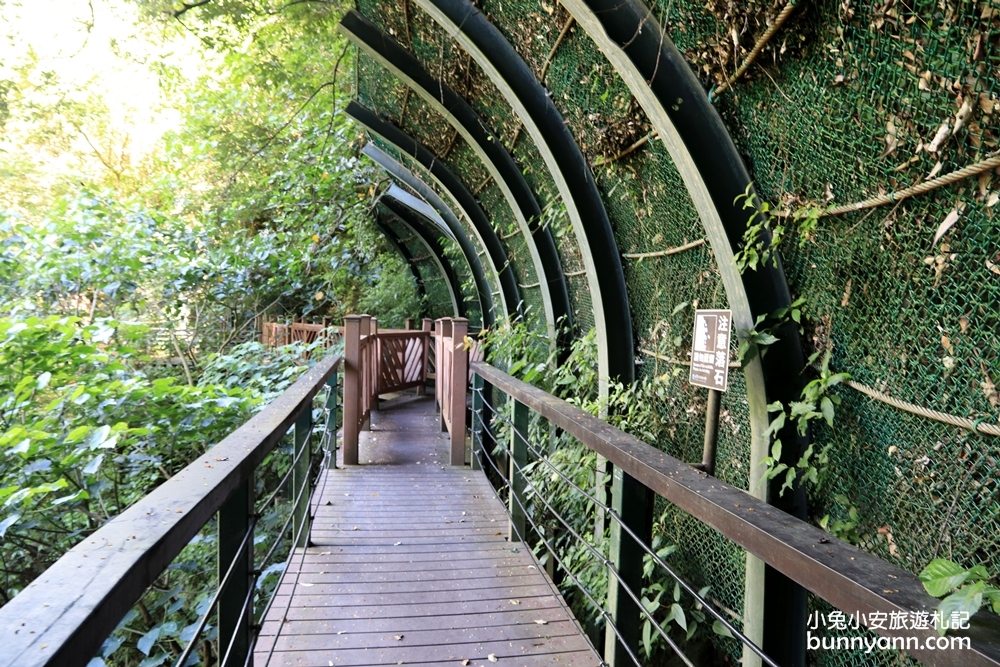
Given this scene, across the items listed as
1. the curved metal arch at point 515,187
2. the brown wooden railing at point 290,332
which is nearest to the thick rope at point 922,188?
the curved metal arch at point 515,187

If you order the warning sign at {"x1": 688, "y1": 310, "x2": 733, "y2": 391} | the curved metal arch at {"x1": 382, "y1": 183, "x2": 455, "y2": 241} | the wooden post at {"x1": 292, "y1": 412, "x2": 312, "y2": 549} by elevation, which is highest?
the curved metal arch at {"x1": 382, "y1": 183, "x2": 455, "y2": 241}

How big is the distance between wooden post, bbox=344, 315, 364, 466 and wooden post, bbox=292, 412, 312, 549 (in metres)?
1.88

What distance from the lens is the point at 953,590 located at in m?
0.99

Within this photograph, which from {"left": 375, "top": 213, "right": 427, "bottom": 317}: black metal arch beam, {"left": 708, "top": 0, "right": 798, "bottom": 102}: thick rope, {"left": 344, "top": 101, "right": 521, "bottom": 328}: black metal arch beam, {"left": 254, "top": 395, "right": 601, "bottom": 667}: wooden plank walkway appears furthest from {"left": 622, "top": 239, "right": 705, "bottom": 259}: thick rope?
{"left": 375, "top": 213, "right": 427, "bottom": 317}: black metal arch beam

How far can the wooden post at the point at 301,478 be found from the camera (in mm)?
2906

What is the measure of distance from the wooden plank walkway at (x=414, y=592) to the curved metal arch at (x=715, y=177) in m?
0.95

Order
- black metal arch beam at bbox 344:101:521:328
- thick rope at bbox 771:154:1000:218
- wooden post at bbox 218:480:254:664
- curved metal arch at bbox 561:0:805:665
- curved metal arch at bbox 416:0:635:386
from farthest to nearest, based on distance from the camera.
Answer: black metal arch beam at bbox 344:101:521:328 < curved metal arch at bbox 416:0:635:386 < curved metal arch at bbox 561:0:805:665 < wooden post at bbox 218:480:254:664 < thick rope at bbox 771:154:1000:218

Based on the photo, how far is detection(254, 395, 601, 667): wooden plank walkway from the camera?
222 centimetres

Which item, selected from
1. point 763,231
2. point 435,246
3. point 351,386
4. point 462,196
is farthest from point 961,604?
point 435,246

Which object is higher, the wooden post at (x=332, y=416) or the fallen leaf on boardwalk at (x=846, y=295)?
the fallen leaf on boardwalk at (x=846, y=295)

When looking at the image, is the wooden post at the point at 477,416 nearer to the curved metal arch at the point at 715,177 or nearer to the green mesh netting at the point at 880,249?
the green mesh netting at the point at 880,249

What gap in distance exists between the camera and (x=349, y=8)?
418cm

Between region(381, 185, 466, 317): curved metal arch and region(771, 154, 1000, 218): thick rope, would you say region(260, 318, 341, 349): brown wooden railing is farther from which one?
region(771, 154, 1000, 218): thick rope

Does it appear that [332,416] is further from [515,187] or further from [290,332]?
[290,332]
